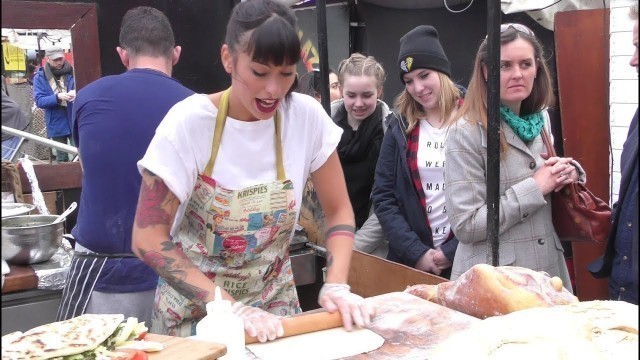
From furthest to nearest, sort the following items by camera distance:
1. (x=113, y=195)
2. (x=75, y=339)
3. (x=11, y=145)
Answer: (x=11, y=145) < (x=113, y=195) < (x=75, y=339)

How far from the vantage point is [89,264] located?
308cm

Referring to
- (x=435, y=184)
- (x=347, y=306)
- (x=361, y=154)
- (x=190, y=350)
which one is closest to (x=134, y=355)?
(x=190, y=350)

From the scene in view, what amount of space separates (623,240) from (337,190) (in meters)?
1.30

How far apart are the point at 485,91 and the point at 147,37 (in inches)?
67.8

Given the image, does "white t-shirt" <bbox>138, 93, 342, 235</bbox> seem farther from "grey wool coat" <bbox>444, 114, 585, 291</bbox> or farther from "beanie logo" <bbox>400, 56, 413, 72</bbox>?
"beanie logo" <bbox>400, 56, 413, 72</bbox>

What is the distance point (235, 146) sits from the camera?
7.18 ft

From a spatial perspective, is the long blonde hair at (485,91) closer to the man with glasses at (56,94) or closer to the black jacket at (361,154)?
the black jacket at (361,154)

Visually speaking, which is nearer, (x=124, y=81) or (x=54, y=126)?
(x=124, y=81)

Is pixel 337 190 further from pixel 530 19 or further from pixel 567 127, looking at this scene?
pixel 530 19

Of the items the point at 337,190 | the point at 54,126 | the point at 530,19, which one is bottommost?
the point at 337,190

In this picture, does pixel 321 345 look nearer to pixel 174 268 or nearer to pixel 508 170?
pixel 174 268

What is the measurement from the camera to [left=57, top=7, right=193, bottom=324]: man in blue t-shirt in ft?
10.0

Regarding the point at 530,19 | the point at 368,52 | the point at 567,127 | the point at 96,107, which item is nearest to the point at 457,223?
the point at 96,107

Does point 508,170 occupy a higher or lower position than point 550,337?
higher
